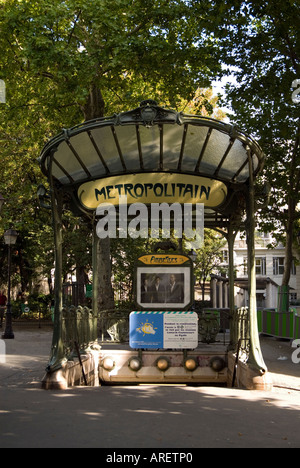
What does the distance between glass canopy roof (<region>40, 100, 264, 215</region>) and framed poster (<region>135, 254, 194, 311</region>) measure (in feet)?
7.59

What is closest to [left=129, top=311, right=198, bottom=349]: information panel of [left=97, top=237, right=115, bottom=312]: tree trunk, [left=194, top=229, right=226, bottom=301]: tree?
[left=97, top=237, right=115, bottom=312]: tree trunk

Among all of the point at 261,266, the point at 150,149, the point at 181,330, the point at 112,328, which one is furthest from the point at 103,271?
the point at 261,266

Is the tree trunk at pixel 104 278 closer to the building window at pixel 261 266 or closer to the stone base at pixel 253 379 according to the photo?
the stone base at pixel 253 379

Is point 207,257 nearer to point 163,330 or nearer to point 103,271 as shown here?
point 103,271

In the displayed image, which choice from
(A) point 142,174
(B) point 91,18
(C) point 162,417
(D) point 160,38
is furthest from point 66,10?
(C) point 162,417

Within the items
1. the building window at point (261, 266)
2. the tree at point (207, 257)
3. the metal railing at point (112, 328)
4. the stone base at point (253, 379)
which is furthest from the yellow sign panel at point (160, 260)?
the building window at point (261, 266)

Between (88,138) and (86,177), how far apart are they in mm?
1033

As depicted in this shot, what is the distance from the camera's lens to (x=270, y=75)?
17578 mm

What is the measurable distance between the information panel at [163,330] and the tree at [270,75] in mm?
6634

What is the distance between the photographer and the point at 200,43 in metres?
22.8

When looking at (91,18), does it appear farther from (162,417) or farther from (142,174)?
(162,417)

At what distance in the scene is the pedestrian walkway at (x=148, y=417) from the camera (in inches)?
221

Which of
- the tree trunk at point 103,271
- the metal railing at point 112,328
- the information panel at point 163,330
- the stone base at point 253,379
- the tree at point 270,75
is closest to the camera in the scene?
the stone base at point 253,379
